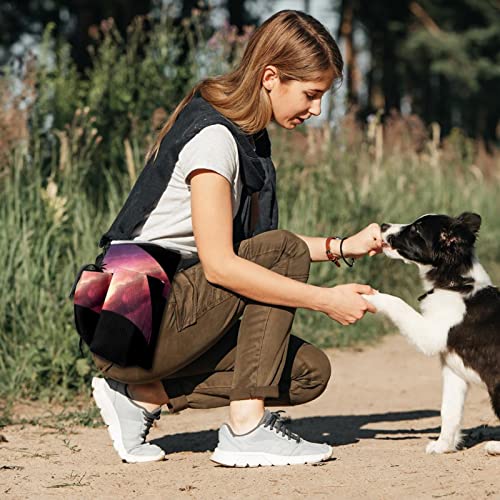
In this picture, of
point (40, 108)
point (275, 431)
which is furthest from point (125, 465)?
point (40, 108)

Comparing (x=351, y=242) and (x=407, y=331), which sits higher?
(x=351, y=242)

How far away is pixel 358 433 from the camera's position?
491 cm

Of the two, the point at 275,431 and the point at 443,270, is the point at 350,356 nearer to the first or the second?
the point at 443,270

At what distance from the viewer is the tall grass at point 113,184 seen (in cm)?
584

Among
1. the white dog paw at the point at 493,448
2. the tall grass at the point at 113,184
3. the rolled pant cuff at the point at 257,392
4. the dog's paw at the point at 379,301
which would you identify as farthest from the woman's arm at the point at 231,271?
the tall grass at the point at 113,184

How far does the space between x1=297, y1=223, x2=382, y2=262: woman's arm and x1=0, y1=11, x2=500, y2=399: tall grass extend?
1.91 m

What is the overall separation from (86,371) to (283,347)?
209cm

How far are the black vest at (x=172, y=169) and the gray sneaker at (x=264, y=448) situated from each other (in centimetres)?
82

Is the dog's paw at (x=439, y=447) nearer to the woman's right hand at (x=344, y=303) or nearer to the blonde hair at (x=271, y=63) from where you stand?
the woman's right hand at (x=344, y=303)

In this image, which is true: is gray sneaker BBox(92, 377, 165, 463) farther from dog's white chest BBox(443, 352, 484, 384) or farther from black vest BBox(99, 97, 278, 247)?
dog's white chest BBox(443, 352, 484, 384)

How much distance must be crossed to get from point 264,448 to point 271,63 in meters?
1.62

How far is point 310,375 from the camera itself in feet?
13.8

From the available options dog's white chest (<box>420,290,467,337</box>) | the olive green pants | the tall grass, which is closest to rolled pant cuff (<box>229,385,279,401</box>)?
the olive green pants

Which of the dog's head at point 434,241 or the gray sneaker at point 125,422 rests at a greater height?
the dog's head at point 434,241
